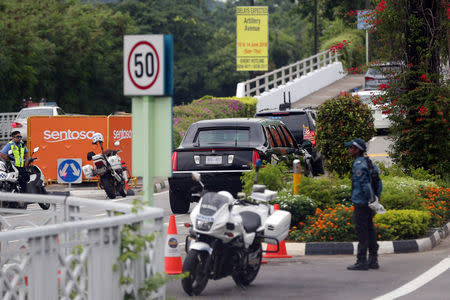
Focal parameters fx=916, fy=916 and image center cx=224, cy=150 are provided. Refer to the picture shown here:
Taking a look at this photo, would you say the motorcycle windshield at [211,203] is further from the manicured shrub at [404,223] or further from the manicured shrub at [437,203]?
the manicured shrub at [437,203]

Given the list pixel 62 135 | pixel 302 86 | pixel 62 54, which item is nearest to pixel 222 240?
pixel 62 135

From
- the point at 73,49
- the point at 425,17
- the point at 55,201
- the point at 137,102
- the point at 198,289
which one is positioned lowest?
the point at 198,289

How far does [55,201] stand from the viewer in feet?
27.4

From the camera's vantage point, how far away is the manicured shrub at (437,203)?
14688 mm

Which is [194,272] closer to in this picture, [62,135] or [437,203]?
[437,203]

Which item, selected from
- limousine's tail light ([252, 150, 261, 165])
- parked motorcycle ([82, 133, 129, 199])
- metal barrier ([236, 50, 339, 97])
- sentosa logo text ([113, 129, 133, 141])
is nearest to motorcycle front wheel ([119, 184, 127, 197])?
parked motorcycle ([82, 133, 129, 199])

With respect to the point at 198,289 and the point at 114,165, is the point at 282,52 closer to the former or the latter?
the point at 114,165

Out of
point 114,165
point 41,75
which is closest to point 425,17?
point 114,165

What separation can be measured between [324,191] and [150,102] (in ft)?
23.5

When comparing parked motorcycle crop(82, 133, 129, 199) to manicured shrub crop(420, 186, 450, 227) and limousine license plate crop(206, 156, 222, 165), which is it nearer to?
limousine license plate crop(206, 156, 222, 165)

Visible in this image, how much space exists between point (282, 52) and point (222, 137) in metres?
72.0

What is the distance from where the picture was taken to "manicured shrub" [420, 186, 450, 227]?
1469cm

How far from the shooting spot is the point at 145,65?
772cm

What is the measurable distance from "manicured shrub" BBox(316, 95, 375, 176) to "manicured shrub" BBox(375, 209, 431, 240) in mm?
4492
